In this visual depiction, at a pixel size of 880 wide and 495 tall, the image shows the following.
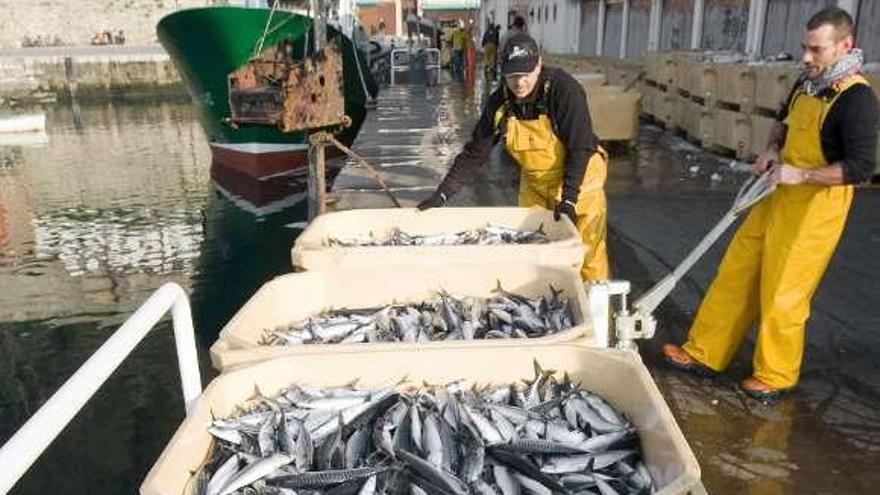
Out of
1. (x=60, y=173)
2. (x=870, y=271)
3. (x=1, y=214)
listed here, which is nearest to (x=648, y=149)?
(x=870, y=271)

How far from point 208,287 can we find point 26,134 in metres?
19.0

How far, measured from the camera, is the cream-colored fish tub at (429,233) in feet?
12.1

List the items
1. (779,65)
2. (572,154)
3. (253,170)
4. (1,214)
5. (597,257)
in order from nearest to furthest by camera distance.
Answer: (572,154), (597,257), (779,65), (1,214), (253,170)

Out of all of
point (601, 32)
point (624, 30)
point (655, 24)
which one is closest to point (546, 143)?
point (655, 24)

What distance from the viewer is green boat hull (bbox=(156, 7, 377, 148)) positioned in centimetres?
1403

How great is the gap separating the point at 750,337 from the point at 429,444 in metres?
3.26

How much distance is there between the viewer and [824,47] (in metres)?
3.36

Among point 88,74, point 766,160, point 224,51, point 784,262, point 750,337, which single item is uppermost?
point 224,51

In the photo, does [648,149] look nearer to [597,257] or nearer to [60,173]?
[597,257]

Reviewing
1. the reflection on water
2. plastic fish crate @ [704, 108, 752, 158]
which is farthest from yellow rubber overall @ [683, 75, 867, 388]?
plastic fish crate @ [704, 108, 752, 158]

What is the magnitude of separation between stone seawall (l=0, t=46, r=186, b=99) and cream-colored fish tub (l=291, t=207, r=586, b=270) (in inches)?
1432

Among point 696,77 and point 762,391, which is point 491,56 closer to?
point 696,77

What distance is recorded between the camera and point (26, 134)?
24.5 metres

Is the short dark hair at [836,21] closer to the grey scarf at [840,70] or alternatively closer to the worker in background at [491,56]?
the grey scarf at [840,70]
